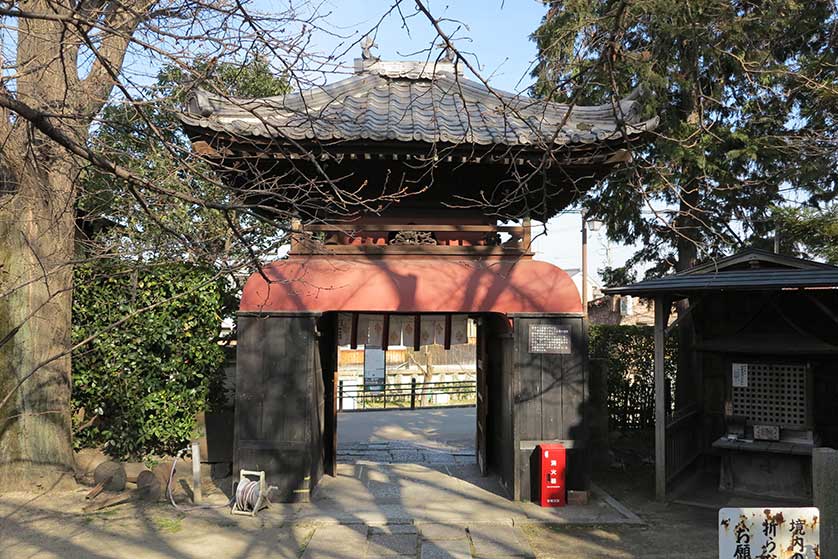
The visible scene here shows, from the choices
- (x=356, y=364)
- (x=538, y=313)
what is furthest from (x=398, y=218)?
(x=356, y=364)

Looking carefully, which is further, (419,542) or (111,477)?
(111,477)

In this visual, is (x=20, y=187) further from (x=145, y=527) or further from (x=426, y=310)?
(x=426, y=310)

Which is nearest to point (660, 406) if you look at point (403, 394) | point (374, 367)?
point (403, 394)

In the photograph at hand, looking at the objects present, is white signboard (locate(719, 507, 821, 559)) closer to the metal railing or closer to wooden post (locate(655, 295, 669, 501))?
wooden post (locate(655, 295, 669, 501))

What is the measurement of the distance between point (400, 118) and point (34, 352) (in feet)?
20.9

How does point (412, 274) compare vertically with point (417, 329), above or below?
above

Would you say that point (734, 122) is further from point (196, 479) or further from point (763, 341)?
point (196, 479)

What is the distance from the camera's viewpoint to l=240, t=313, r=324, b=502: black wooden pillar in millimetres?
8344

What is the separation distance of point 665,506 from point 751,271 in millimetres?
3487

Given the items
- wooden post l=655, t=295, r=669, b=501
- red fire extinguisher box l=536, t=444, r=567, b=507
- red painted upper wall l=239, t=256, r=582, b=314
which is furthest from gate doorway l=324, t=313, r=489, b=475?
wooden post l=655, t=295, r=669, b=501

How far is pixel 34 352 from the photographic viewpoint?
916cm

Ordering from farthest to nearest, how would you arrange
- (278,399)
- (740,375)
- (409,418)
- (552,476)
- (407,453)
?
1. (409,418)
2. (407,453)
3. (740,375)
4. (278,399)
5. (552,476)

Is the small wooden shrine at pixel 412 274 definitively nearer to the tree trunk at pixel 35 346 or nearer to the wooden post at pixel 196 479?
the wooden post at pixel 196 479

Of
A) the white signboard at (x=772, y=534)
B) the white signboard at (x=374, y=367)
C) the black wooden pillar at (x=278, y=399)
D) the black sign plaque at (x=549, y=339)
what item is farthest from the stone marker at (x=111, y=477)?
the white signboard at (x=374, y=367)
